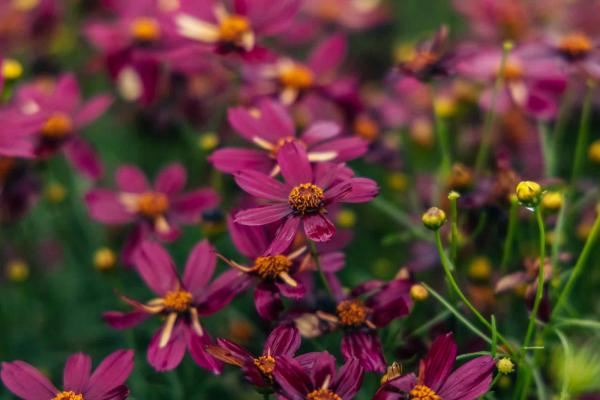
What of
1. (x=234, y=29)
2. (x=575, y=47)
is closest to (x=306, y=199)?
(x=234, y=29)

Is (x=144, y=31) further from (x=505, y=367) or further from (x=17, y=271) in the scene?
(x=505, y=367)

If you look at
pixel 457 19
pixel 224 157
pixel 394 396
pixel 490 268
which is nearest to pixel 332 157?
pixel 224 157

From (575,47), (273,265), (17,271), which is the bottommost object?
(17,271)

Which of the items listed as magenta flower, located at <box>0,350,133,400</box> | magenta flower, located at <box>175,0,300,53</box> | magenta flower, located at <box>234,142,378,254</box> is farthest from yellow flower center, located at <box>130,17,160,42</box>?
magenta flower, located at <box>0,350,133,400</box>

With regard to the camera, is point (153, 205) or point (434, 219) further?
point (153, 205)

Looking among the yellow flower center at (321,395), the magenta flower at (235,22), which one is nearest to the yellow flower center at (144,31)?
the magenta flower at (235,22)

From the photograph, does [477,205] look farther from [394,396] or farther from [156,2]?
[156,2]

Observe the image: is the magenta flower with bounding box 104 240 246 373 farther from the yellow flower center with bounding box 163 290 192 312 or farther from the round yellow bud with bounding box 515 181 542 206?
the round yellow bud with bounding box 515 181 542 206
